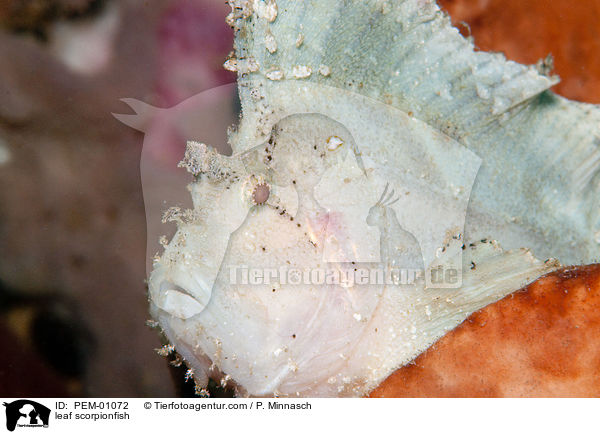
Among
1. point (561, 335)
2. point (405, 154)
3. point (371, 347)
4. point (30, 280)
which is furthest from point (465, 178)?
point (30, 280)

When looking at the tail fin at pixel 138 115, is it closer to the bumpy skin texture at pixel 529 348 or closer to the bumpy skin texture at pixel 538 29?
the bumpy skin texture at pixel 538 29
